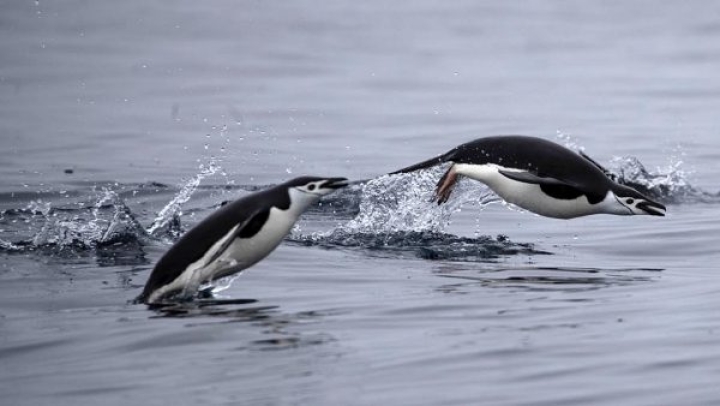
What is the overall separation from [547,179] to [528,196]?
0.65 ft

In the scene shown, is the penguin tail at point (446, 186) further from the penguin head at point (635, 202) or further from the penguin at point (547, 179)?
the penguin head at point (635, 202)

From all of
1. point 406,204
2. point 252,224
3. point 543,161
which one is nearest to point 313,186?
point 252,224

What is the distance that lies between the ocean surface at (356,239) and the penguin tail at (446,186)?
28 cm

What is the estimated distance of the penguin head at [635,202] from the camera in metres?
10.3

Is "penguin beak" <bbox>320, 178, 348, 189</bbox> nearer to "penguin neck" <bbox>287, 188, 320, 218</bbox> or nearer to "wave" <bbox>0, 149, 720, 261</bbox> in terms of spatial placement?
"penguin neck" <bbox>287, 188, 320, 218</bbox>

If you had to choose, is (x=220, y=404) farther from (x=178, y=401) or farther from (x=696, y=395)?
(x=696, y=395)

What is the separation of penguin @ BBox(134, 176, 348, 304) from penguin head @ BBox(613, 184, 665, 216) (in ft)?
8.00

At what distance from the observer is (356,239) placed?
10.7 m

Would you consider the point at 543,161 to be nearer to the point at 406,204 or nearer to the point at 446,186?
the point at 446,186

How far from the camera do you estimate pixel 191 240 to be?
8.55 metres

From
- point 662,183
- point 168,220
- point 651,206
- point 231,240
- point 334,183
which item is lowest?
point 662,183

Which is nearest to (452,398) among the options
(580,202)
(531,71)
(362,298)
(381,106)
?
(362,298)

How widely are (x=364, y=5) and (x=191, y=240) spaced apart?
97.4 feet

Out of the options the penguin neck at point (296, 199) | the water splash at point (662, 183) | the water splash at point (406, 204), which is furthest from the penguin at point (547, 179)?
the water splash at point (662, 183)
